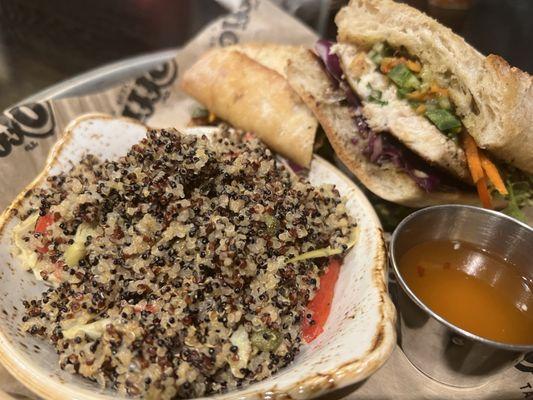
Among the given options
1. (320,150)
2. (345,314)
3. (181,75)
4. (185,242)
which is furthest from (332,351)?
(181,75)

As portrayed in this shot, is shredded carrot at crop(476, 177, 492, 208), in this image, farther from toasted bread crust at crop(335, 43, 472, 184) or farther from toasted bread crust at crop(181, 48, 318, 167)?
toasted bread crust at crop(181, 48, 318, 167)

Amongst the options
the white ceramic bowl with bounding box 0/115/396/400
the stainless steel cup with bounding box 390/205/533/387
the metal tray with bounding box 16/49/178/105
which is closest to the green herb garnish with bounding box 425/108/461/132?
the stainless steel cup with bounding box 390/205/533/387

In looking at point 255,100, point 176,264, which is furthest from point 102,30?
point 176,264

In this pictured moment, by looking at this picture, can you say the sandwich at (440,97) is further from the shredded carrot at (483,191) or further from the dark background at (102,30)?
the dark background at (102,30)

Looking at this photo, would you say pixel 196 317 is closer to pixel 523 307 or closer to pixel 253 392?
pixel 253 392

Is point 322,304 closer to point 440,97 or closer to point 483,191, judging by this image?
point 483,191

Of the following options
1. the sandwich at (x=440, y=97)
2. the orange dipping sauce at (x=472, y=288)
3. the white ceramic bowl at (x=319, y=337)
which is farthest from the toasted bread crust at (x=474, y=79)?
the white ceramic bowl at (x=319, y=337)
